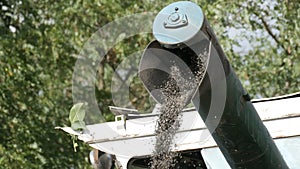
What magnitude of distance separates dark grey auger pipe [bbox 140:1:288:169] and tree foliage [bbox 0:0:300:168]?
581cm

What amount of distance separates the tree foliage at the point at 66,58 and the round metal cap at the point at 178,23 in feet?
19.6

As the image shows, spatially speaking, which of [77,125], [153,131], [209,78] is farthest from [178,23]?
[77,125]

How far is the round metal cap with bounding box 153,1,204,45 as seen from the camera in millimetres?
2632

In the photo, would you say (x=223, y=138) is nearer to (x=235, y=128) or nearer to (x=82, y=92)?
(x=235, y=128)

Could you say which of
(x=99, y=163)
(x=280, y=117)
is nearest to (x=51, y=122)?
(x=99, y=163)

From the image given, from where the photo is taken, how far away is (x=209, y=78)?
2.68 m

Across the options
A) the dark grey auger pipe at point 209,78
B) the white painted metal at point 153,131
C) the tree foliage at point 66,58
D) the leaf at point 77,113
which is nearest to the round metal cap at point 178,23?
the dark grey auger pipe at point 209,78

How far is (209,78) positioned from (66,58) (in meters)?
7.18

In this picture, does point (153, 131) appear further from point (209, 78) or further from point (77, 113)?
point (209, 78)

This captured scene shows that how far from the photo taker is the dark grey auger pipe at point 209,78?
8.71 feet

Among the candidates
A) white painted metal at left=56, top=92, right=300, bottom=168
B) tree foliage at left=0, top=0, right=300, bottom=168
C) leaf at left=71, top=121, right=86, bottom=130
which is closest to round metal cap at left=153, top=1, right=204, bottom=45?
white painted metal at left=56, top=92, right=300, bottom=168

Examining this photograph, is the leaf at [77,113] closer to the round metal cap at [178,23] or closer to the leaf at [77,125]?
the leaf at [77,125]

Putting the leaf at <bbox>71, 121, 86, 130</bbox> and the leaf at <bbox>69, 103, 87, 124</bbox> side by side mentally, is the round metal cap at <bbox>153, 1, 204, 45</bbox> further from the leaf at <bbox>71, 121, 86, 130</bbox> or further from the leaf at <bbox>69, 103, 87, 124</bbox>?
the leaf at <bbox>71, 121, 86, 130</bbox>

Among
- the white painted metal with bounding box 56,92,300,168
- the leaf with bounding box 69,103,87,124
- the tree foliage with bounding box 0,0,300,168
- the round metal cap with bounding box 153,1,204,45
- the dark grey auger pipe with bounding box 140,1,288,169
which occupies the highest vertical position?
the round metal cap with bounding box 153,1,204,45
